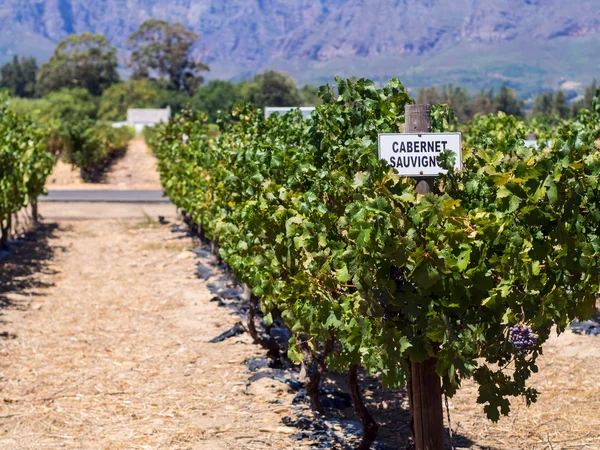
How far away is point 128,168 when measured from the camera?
35031 millimetres

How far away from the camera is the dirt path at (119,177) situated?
28.5 metres

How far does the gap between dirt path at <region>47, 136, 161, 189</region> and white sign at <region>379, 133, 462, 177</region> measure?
2442 centimetres

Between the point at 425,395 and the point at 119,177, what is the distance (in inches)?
1132

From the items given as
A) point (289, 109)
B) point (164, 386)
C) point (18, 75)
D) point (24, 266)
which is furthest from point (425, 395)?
point (18, 75)

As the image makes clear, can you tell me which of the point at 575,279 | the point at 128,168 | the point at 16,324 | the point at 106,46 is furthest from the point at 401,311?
the point at 106,46

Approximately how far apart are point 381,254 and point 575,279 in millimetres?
828

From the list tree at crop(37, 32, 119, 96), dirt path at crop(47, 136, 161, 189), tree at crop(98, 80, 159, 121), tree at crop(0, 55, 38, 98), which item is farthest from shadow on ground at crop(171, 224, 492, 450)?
tree at crop(0, 55, 38, 98)

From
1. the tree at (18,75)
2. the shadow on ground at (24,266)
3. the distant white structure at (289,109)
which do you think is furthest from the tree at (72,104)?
the distant white structure at (289,109)

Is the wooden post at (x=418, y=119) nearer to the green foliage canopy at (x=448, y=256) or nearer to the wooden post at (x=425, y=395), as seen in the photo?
the wooden post at (x=425, y=395)

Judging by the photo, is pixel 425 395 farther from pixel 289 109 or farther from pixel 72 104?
pixel 72 104

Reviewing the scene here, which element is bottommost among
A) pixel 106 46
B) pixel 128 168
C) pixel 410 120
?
pixel 128 168

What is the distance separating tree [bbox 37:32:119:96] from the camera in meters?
106

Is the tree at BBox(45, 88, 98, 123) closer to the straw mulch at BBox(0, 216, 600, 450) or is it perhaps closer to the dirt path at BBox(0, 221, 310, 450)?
the dirt path at BBox(0, 221, 310, 450)

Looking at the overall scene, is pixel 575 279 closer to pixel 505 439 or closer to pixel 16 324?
pixel 505 439
